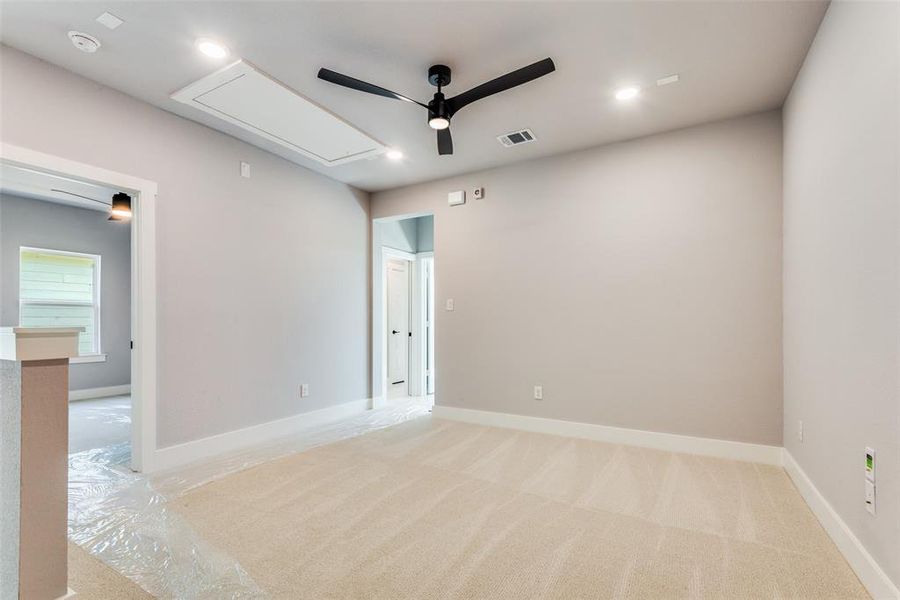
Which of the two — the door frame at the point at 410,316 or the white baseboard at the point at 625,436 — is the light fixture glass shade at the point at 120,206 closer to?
the door frame at the point at 410,316

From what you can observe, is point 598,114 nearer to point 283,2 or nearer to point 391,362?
point 283,2

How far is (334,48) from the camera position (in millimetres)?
2422

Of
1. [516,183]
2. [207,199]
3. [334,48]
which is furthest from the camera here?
[516,183]

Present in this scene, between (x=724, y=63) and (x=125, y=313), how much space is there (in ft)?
25.3

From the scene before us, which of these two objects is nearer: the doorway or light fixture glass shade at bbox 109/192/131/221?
light fixture glass shade at bbox 109/192/131/221

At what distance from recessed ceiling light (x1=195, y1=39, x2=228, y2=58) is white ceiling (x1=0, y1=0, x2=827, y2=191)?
0.06 meters

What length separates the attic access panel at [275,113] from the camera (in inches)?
107

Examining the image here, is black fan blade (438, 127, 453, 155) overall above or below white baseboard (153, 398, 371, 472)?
above

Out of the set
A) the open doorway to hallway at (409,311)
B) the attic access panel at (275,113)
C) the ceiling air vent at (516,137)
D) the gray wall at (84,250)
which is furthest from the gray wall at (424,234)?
the gray wall at (84,250)

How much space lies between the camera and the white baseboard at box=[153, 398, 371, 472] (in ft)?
10.2

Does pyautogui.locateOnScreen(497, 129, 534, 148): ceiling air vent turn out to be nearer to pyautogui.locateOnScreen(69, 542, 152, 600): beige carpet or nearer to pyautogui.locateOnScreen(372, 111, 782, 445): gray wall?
pyautogui.locateOnScreen(372, 111, 782, 445): gray wall

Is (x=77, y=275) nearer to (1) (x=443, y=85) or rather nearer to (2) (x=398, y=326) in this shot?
(2) (x=398, y=326)

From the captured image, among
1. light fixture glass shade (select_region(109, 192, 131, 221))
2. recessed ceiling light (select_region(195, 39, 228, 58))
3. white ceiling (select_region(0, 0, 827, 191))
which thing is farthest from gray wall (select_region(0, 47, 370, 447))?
light fixture glass shade (select_region(109, 192, 131, 221))

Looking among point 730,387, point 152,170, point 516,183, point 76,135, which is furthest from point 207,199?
point 730,387
